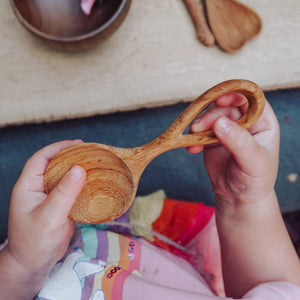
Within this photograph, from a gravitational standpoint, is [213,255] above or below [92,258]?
below

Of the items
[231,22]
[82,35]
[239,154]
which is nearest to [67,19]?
[82,35]

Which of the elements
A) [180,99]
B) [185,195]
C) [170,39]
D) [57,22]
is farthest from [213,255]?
[57,22]

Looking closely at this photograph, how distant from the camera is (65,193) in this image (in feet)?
1.46

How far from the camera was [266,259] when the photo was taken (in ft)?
1.94

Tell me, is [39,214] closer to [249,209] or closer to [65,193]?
[65,193]

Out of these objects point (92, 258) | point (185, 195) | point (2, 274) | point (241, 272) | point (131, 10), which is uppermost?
point (131, 10)

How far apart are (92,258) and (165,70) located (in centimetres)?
42

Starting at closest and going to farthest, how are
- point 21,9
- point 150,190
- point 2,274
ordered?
point 2,274
point 21,9
point 150,190

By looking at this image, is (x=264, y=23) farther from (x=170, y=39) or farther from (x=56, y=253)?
(x=56, y=253)

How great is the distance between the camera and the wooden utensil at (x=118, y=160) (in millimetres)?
434

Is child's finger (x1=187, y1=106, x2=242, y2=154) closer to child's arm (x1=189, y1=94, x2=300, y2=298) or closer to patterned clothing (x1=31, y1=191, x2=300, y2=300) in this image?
child's arm (x1=189, y1=94, x2=300, y2=298)

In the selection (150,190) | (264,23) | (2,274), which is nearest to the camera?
(2,274)

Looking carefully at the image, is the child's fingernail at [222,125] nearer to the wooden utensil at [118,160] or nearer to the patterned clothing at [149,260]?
the wooden utensil at [118,160]

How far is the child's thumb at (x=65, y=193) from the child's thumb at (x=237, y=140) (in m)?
0.19
